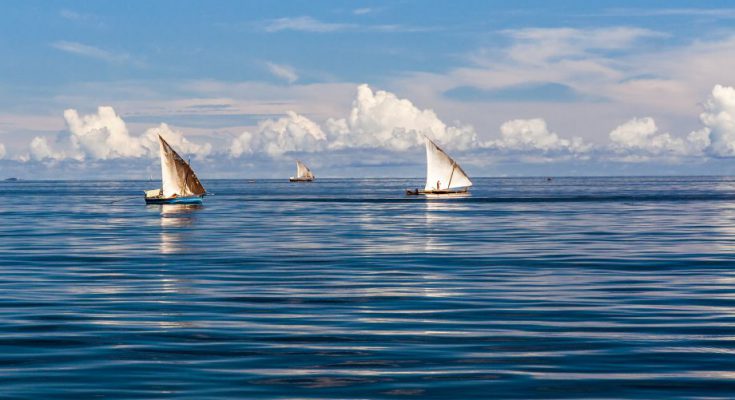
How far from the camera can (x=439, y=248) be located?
201 ft

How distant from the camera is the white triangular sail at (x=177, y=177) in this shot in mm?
150788

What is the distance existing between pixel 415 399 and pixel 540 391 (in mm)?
2207

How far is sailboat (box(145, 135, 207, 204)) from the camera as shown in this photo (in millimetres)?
151375

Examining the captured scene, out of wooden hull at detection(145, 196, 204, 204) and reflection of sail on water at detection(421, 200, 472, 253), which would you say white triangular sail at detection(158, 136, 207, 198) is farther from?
reflection of sail on water at detection(421, 200, 472, 253)

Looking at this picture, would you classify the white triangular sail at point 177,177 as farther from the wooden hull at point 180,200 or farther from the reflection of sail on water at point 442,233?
the reflection of sail on water at point 442,233

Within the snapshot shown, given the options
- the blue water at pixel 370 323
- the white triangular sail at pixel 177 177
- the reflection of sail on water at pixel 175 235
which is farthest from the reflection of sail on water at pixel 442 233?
the white triangular sail at pixel 177 177

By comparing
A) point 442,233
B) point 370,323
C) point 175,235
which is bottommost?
point 442,233

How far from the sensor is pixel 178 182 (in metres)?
154

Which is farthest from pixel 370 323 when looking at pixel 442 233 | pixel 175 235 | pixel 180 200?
pixel 180 200

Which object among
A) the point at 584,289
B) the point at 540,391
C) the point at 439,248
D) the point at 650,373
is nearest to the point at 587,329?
the point at 650,373

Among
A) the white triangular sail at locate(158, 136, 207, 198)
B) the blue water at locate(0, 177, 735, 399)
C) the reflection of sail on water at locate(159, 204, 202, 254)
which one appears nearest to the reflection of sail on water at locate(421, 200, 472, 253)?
the blue water at locate(0, 177, 735, 399)

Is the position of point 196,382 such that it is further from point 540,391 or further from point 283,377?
point 540,391

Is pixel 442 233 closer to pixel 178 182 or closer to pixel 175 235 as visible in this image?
pixel 175 235

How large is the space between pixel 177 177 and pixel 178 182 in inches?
33.3
